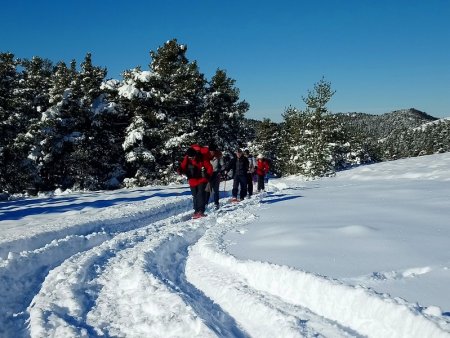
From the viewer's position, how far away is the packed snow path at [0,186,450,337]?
3.61 m

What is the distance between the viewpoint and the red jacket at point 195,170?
1108 centimetres

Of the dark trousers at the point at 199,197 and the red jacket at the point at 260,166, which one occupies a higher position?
the red jacket at the point at 260,166

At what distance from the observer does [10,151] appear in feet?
71.9

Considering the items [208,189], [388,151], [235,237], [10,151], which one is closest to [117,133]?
[10,151]

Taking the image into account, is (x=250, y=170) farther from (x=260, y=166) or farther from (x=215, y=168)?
(x=215, y=168)

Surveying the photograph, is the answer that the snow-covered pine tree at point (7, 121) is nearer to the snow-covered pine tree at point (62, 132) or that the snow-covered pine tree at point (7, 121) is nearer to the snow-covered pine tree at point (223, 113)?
the snow-covered pine tree at point (62, 132)

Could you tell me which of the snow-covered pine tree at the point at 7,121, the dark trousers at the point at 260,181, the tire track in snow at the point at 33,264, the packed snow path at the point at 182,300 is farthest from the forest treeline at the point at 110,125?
the packed snow path at the point at 182,300

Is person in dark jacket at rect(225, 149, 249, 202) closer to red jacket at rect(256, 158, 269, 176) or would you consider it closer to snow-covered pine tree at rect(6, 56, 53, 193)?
red jacket at rect(256, 158, 269, 176)

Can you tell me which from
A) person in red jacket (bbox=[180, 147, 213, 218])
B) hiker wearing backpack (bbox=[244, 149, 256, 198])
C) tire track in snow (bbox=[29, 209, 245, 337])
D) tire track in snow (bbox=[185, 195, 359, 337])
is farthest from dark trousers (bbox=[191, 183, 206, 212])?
tire track in snow (bbox=[185, 195, 359, 337])

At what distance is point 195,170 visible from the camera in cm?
1109

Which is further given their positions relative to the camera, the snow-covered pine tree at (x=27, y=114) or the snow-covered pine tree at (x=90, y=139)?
the snow-covered pine tree at (x=90, y=139)

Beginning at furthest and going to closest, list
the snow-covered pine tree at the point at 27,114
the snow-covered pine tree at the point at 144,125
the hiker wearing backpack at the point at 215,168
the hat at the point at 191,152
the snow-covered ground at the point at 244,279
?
the snow-covered pine tree at the point at 144,125 < the snow-covered pine tree at the point at 27,114 < the hiker wearing backpack at the point at 215,168 < the hat at the point at 191,152 < the snow-covered ground at the point at 244,279

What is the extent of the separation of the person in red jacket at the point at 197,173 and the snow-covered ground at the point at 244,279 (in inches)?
64.9

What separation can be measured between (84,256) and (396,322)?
5092 mm
